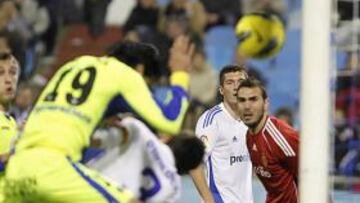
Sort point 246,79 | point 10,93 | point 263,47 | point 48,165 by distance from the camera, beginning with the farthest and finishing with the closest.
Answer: point 263,47 < point 246,79 < point 10,93 < point 48,165

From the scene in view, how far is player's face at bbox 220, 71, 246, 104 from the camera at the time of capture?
24.6 ft

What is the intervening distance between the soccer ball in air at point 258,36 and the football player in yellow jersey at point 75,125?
320 centimetres

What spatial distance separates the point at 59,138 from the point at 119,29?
32.2ft

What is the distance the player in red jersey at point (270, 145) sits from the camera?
21.9 ft

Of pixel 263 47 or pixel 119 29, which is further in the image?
pixel 119 29

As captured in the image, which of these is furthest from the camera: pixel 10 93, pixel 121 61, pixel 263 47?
pixel 263 47

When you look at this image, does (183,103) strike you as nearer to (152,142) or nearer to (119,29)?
(152,142)

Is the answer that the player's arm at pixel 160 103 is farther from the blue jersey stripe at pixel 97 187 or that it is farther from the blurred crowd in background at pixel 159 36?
the blurred crowd in background at pixel 159 36

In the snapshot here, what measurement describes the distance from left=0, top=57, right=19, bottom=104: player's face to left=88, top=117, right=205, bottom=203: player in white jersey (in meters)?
1.20

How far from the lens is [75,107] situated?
16.0 feet

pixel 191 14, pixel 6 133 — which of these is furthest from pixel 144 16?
pixel 6 133

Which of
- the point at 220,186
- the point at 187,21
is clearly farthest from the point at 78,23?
the point at 220,186

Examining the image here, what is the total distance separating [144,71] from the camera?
5.20m

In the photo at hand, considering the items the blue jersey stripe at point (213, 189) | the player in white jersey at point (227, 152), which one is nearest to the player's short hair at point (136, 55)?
the player in white jersey at point (227, 152)
